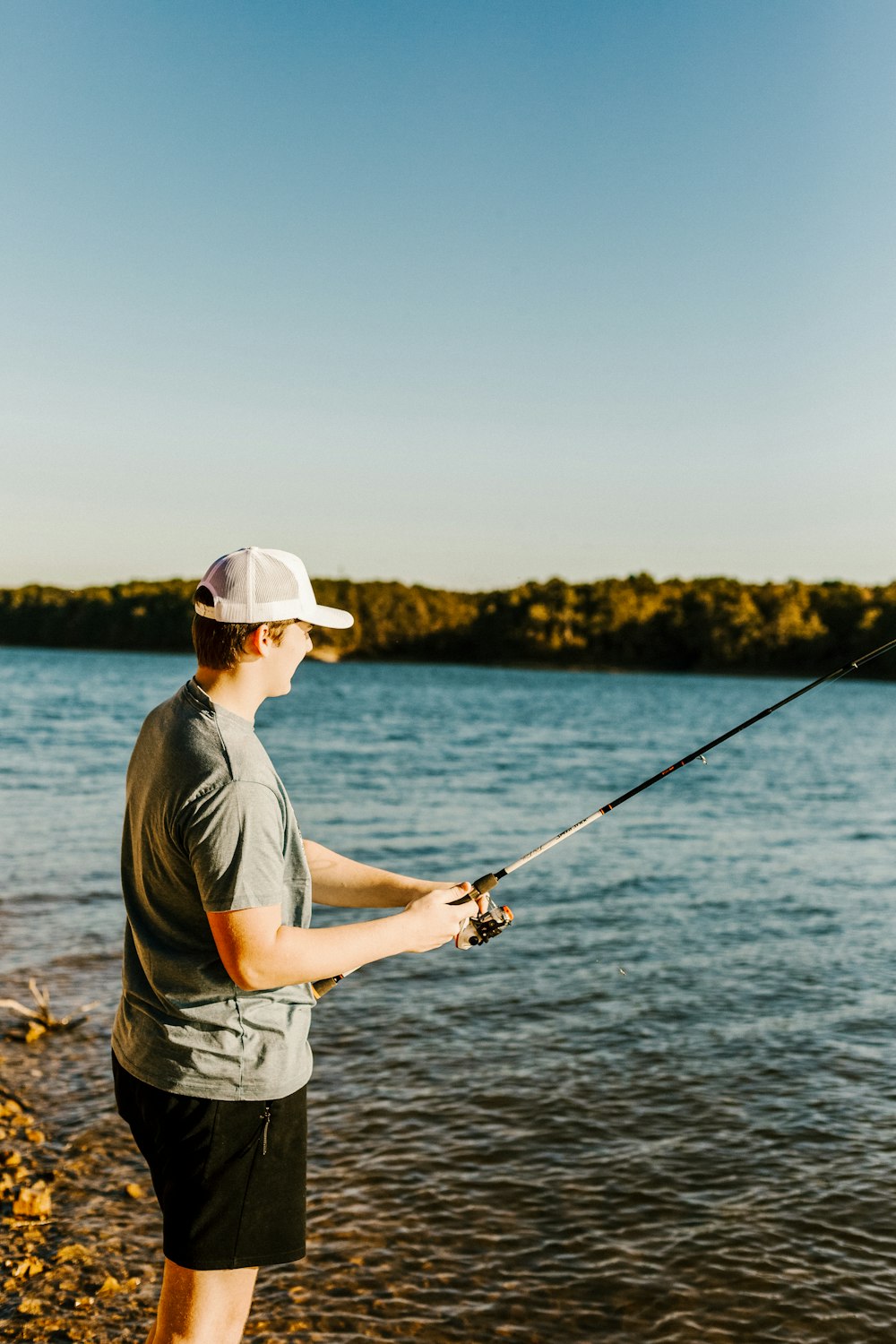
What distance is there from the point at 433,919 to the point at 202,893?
606mm

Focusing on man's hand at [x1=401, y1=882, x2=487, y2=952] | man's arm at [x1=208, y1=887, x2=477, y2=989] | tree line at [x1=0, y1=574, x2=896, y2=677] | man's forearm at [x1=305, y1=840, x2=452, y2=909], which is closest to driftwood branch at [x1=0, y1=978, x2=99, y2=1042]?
man's forearm at [x1=305, y1=840, x2=452, y2=909]

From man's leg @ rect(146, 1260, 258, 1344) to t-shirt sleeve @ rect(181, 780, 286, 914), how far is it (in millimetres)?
865

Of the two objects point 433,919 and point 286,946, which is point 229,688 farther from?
point 433,919

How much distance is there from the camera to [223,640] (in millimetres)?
2393

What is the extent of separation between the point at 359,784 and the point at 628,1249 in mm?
17740

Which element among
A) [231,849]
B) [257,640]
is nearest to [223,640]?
[257,640]

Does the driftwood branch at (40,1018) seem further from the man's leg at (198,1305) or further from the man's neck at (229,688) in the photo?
the man's neck at (229,688)

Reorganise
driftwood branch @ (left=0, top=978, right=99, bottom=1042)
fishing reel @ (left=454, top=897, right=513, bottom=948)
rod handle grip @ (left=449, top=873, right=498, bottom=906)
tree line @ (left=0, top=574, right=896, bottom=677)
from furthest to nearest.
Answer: tree line @ (left=0, top=574, right=896, bottom=677)
driftwood branch @ (left=0, top=978, right=99, bottom=1042)
fishing reel @ (left=454, top=897, right=513, bottom=948)
rod handle grip @ (left=449, top=873, right=498, bottom=906)

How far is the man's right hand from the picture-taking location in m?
2.53

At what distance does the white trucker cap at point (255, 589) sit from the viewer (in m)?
2.37

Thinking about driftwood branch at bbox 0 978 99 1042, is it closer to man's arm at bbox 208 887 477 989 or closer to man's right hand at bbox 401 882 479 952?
man's right hand at bbox 401 882 479 952

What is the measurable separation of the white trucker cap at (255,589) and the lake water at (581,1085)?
311 cm

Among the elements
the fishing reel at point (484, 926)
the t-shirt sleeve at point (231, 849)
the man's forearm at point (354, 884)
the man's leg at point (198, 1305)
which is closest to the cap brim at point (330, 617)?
the t-shirt sleeve at point (231, 849)

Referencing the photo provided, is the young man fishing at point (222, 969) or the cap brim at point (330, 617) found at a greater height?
the cap brim at point (330, 617)
